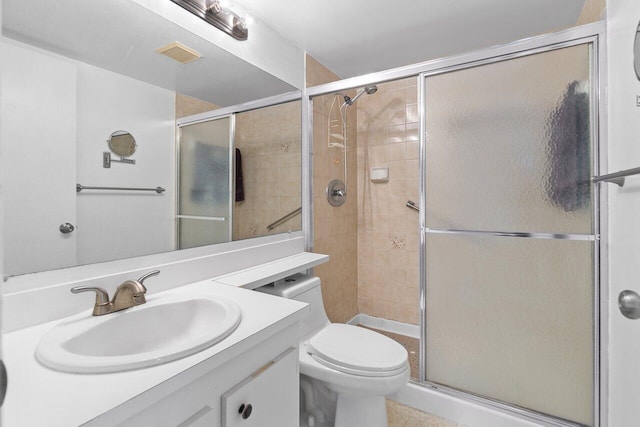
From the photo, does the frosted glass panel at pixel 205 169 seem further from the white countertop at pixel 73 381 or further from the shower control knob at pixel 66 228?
the white countertop at pixel 73 381

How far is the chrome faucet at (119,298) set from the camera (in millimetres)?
1032

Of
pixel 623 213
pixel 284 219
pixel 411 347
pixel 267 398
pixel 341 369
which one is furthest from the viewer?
pixel 411 347

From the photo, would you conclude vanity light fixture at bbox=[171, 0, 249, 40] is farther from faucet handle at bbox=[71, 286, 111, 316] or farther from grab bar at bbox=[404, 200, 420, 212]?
grab bar at bbox=[404, 200, 420, 212]

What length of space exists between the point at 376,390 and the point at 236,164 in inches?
51.8

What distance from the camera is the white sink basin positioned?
74cm

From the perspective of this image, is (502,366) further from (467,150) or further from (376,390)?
(467,150)

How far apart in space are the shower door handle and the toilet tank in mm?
1257

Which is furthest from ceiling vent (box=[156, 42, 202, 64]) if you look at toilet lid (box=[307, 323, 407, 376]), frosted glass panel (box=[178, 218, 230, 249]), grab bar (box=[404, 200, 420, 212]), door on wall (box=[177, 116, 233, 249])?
grab bar (box=[404, 200, 420, 212])

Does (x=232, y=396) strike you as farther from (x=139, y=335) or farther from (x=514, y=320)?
(x=514, y=320)

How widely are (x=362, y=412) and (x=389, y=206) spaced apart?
5.52 feet

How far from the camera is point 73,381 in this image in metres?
0.69

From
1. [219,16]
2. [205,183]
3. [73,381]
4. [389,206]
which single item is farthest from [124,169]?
[389,206]

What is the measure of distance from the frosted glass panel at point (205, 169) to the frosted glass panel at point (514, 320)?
44.8 inches

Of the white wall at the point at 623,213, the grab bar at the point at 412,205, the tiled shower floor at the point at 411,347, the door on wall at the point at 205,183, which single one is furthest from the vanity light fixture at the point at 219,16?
the tiled shower floor at the point at 411,347
